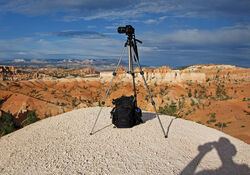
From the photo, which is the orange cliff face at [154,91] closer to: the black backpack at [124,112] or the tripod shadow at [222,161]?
the tripod shadow at [222,161]

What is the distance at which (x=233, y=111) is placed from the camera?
63.8 feet

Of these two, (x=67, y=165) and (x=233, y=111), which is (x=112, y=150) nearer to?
(x=67, y=165)

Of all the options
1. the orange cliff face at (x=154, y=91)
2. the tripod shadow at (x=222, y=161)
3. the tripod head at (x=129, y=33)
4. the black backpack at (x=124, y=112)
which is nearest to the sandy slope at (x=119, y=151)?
the tripod shadow at (x=222, y=161)

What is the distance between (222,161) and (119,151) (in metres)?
2.79

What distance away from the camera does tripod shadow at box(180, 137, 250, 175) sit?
14.1 ft

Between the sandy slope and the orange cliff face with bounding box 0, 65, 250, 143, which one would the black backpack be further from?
the orange cliff face with bounding box 0, 65, 250, 143

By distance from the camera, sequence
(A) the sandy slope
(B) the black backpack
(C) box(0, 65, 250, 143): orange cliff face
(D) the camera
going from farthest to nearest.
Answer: (C) box(0, 65, 250, 143): orange cliff face
(B) the black backpack
(D) the camera
(A) the sandy slope

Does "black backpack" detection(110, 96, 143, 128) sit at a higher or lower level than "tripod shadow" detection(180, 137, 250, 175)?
higher

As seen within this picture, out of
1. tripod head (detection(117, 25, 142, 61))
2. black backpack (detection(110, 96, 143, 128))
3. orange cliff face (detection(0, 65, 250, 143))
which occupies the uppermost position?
tripod head (detection(117, 25, 142, 61))

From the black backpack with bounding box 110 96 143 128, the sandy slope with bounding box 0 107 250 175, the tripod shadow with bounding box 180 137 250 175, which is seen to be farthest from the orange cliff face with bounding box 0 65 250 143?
the black backpack with bounding box 110 96 143 128

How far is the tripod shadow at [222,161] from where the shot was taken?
4.30m

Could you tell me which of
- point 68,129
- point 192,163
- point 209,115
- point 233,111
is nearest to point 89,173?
point 192,163

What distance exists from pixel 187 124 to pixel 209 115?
11.8m

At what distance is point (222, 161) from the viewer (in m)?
4.95
